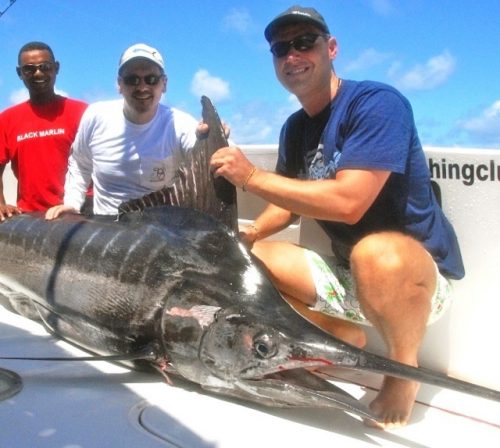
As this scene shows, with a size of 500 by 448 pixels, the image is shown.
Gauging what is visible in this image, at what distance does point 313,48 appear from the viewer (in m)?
2.42

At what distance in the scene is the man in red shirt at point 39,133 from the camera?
4.21m

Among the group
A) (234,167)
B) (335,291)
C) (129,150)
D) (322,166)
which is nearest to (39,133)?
(129,150)

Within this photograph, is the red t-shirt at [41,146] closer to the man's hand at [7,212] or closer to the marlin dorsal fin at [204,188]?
the man's hand at [7,212]

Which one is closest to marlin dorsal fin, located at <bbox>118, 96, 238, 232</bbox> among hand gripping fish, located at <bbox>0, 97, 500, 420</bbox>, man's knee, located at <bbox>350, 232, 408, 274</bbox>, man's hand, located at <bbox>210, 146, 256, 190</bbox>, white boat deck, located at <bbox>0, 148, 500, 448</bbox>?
hand gripping fish, located at <bbox>0, 97, 500, 420</bbox>

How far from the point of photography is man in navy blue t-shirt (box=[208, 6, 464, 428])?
2.03m

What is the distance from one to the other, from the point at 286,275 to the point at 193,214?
1.56 feet

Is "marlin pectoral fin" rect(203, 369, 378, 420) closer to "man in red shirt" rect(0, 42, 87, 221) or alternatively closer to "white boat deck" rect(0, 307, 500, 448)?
"white boat deck" rect(0, 307, 500, 448)

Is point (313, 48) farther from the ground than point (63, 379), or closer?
farther from the ground

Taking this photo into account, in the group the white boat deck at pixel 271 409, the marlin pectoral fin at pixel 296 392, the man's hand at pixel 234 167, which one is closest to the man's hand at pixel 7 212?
the white boat deck at pixel 271 409

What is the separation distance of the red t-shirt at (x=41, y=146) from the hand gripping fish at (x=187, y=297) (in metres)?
1.21

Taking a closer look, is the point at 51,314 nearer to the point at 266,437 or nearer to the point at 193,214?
the point at 193,214

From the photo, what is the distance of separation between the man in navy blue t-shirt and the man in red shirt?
199cm

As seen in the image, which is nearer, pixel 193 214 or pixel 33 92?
pixel 193 214

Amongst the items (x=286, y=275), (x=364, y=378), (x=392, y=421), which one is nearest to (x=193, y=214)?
(x=286, y=275)
